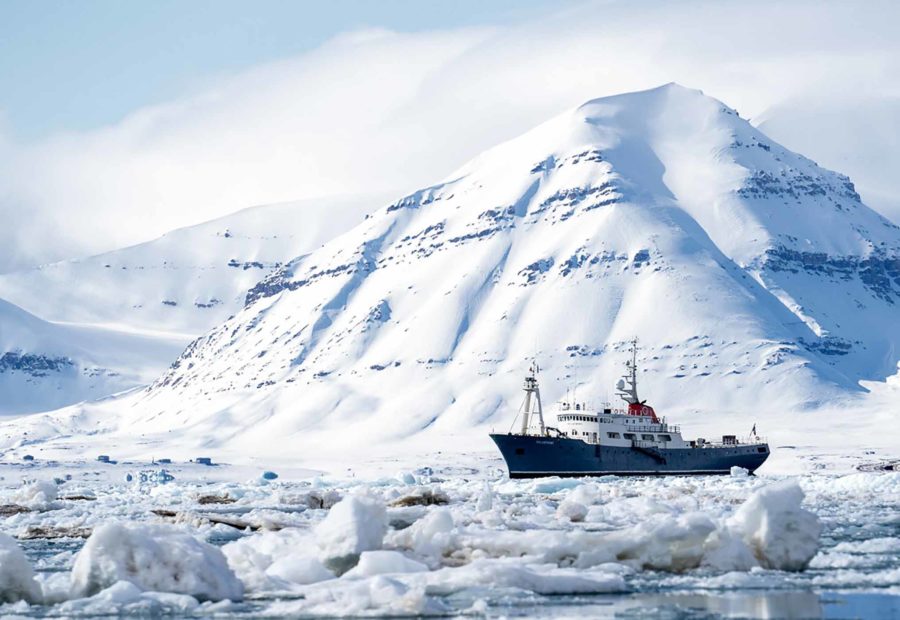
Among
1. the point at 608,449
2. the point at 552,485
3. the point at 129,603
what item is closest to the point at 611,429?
the point at 608,449

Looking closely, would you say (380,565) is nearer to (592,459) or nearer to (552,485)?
(552,485)

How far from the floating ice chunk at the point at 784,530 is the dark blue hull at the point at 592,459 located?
80.6m

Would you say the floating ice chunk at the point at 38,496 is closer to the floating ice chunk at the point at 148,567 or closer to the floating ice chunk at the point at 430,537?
the floating ice chunk at the point at 430,537

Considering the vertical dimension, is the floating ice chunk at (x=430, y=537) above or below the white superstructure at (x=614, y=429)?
below

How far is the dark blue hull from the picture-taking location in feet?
378

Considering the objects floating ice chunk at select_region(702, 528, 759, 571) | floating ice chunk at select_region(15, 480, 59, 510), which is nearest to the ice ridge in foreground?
floating ice chunk at select_region(702, 528, 759, 571)

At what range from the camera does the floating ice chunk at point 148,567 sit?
30.9m

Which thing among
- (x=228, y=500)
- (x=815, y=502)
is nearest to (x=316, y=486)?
(x=228, y=500)

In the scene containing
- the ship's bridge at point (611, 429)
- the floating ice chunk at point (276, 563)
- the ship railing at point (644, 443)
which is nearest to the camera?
the floating ice chunk at point (276, 563)

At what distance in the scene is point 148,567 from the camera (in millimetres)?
31141

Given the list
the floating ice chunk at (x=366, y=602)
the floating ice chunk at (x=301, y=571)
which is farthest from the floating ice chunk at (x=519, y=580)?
the floating ice chunk at (x=301, y=571)

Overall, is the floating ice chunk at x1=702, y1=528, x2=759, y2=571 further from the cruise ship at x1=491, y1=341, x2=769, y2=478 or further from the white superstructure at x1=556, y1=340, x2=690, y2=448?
the white superstructure at x1=556, y1=340, x2=690, y2=448

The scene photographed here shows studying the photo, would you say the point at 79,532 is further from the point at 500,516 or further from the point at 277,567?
the point at 277,567

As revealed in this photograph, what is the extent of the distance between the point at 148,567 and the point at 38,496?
41.7 m
